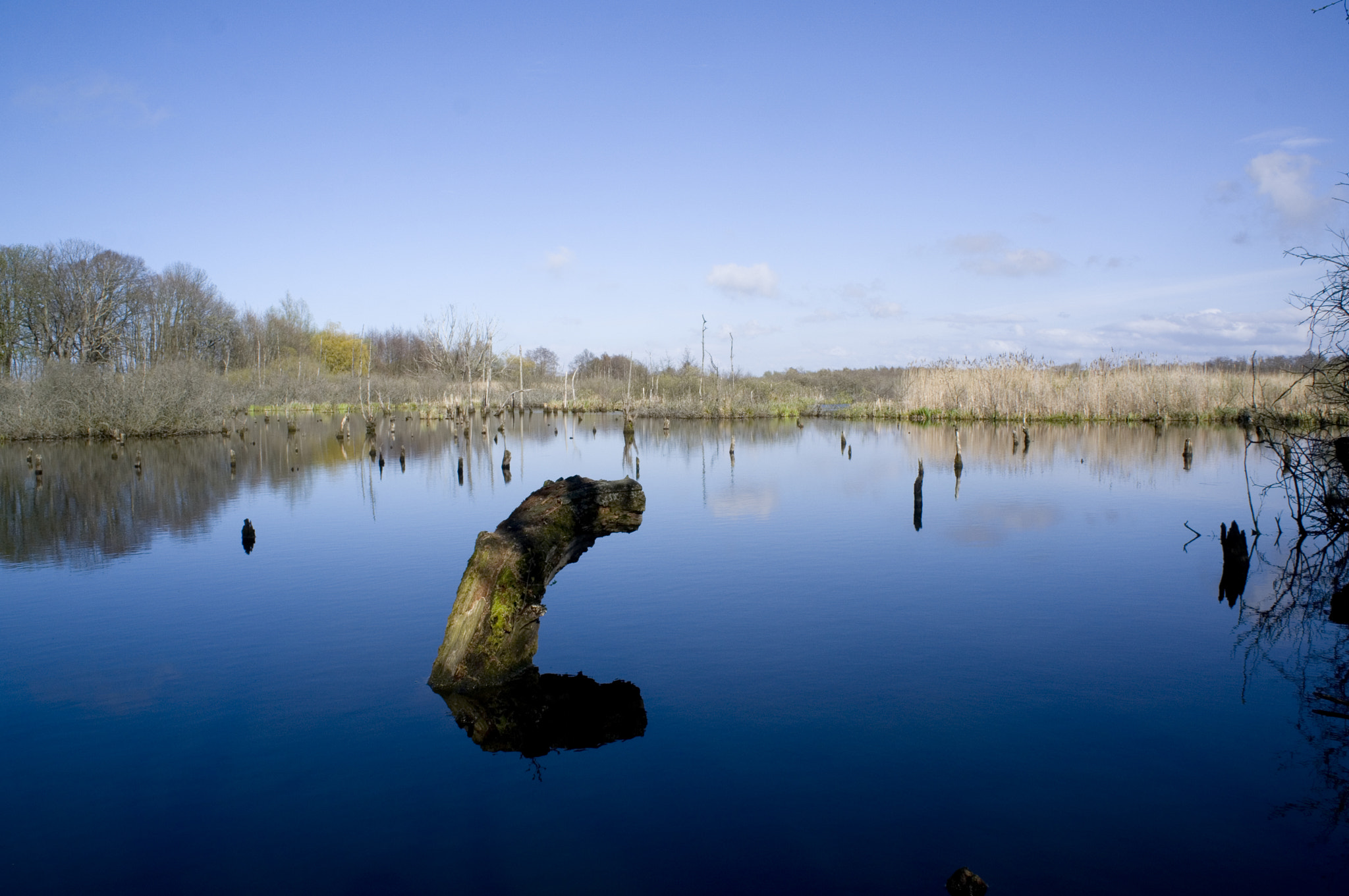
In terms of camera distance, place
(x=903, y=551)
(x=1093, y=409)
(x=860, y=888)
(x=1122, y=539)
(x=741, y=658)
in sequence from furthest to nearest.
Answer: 1. (x=1093, y=409)
2. (x=1122, y=539)
3. (x=903, y=551)
4. (x=741, y=658)
5. (x=860, y=888)

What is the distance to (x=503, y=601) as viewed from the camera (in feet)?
17.8

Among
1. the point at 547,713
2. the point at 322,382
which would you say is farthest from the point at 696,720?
the point at 322,382

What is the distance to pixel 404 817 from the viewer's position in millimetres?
3918

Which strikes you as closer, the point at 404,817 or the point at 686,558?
the point at 404,817

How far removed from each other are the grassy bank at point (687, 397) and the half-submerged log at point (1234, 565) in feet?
6.92

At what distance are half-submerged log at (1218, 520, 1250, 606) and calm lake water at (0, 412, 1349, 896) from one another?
0.23 metres

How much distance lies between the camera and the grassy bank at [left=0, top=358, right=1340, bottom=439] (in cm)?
2644

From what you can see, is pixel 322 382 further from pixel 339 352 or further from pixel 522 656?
pixel 522 656

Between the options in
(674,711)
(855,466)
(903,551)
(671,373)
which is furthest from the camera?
(671,373)

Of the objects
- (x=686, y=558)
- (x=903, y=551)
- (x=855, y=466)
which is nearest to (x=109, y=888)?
(x=686, y=558)

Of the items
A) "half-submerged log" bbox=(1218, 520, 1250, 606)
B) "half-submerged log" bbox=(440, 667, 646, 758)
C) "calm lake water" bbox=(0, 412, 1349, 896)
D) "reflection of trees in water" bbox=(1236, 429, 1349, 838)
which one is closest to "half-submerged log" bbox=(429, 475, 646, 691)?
"half-submerged log" bbox=(440, 667, 646, 758)

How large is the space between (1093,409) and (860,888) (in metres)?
32.4

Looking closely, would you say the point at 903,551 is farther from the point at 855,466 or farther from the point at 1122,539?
the point at 855,466

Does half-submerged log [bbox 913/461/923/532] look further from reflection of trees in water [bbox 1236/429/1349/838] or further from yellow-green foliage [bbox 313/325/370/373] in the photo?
yellow-green foliage [bbox 313/325/370/373]
